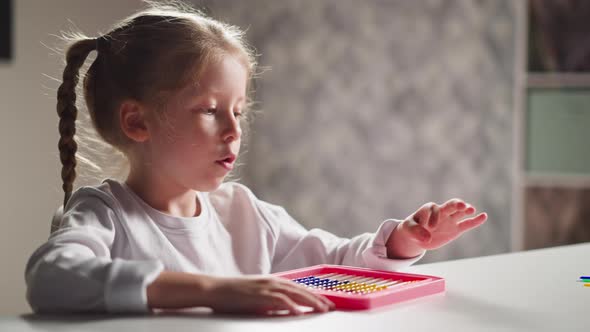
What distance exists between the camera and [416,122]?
2.54 metres

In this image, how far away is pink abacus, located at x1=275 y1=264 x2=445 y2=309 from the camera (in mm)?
604

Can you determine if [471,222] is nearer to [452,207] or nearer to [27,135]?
[452,207]

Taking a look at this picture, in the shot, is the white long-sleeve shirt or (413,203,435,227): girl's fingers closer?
the white long-sleeve shirt

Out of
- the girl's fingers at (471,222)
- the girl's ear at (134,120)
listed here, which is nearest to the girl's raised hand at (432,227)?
the girl's fingers at (471,222)

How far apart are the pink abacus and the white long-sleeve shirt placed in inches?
4.9

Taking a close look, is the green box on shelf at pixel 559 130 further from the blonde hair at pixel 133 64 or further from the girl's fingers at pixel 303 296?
the girl's fingers at pixel 303 296

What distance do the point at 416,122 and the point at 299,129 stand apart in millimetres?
400

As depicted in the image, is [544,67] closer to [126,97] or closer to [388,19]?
[388,19]

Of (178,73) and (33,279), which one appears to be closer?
(33,279)

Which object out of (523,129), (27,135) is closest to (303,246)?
(27,135)

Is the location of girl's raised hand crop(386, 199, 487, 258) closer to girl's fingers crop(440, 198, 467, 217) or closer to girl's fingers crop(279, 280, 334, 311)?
girl's fingers crop(440, 198, 467, 217)

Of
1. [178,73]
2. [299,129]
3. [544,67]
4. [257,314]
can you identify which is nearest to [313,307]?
[257,314]

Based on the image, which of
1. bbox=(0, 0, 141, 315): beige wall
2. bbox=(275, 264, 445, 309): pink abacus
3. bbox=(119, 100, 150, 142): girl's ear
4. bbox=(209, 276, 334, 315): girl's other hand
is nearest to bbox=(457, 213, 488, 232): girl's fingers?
bbox=(275, 264, 445, 309): pink abacus

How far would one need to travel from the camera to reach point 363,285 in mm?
698
